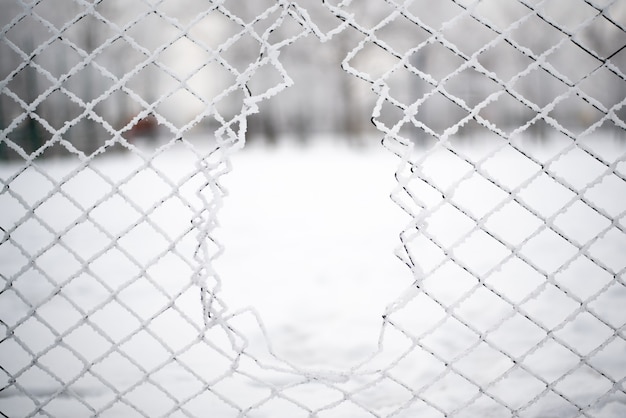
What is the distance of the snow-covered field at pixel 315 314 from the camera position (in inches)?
58.9

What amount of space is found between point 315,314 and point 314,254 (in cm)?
140

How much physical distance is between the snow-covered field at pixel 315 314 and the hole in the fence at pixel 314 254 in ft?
0.06

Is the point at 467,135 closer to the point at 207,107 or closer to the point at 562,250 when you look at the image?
the point at 562,250

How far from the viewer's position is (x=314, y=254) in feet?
13.6

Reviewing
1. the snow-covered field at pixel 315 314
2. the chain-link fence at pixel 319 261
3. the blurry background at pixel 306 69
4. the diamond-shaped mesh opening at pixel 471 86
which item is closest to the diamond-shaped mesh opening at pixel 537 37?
the blurry background at pixel 306 69

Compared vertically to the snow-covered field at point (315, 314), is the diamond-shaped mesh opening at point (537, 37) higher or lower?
higher

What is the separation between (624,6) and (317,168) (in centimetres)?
668

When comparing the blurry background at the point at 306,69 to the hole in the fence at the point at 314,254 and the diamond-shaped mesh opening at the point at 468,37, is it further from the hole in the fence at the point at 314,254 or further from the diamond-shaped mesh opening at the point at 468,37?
the hole in the fence at the point at 314,254

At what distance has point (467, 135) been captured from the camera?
17016 mm

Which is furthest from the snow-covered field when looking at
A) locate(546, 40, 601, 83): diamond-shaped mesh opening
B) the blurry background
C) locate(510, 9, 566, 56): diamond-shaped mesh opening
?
locate(510, 9, 566, 56): diamond-shaped mesh opening

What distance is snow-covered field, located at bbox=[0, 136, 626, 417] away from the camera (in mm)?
1496

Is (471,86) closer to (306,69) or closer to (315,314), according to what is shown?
(306,69)

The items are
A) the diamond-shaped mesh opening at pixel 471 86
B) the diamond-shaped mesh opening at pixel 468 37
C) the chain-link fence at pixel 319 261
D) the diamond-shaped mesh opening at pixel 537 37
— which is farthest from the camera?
the diamond-shaped mesh opening at pixel 471 86

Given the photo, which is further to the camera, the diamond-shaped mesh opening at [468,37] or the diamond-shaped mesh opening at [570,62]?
the diamond-shaped mesh opening at [468,37]
